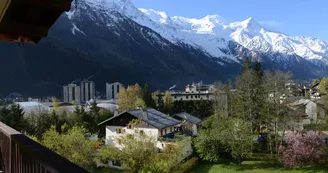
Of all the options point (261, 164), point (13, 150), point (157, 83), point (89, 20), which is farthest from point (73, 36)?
point (13, 150)

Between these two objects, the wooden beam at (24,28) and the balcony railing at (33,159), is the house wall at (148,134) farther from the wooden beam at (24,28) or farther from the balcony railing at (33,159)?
the wooden beam at (24,28)

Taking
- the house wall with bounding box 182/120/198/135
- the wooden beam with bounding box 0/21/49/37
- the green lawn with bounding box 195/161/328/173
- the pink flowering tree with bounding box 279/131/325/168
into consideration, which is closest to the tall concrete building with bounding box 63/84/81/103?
the house wall with bounding box 182/120/198/135

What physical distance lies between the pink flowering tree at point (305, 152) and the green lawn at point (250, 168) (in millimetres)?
555

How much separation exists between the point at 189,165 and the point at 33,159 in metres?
19.7

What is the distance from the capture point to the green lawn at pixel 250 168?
821 inches

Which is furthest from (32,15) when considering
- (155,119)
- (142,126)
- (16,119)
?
→ (16,119)

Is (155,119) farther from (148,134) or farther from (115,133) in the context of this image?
(115,133)

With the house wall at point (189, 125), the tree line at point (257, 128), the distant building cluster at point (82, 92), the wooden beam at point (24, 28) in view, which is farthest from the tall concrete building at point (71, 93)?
the wooden beam at point (24, 28)

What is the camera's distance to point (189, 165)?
67.9 feet

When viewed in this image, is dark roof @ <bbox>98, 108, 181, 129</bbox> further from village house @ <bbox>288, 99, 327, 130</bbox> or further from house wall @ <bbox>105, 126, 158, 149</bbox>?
village house @ <bbox>288, 99, 327, 130</bbox>

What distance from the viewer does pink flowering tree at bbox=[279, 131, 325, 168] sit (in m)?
21.5

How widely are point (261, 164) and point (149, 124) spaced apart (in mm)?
9550

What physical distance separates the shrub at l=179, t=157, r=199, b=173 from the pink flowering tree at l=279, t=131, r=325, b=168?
6560 millimetres

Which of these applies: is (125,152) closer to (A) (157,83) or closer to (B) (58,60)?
(B) (58,60)
